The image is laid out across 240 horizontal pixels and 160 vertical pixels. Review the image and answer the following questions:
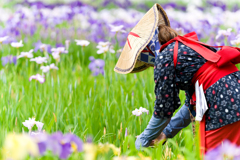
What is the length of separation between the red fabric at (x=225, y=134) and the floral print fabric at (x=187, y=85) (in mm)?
30

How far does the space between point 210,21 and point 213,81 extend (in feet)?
8.30

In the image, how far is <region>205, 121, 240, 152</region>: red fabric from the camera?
4.79 feet

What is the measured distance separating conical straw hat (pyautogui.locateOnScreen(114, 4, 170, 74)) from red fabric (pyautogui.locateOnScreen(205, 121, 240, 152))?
0.61 metres

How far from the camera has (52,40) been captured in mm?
4535

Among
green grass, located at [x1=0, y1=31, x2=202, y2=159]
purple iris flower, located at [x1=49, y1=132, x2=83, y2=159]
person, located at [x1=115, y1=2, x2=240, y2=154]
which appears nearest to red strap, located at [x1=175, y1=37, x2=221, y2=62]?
person, located at [x1=115, y1=2, x2=240, y2=154]

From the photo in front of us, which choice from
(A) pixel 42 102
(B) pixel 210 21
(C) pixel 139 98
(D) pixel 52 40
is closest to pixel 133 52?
(C) pixel 139 98

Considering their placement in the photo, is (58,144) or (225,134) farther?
(225,134)

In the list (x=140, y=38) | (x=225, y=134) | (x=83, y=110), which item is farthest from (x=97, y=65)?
(x=225, y=134)

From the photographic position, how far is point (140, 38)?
5.45ft

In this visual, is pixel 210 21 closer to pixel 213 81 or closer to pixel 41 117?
pixel 213 81

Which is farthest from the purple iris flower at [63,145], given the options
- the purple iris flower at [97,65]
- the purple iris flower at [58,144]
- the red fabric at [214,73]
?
the purple iris flower at [97,65]

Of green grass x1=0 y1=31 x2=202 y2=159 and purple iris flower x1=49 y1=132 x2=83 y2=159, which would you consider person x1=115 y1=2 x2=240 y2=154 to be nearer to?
green grass x1=0 y1=31 x2=202 y2=159

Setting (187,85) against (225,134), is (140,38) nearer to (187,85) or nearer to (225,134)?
(187,85)

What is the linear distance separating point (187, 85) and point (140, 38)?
410 millimetres
